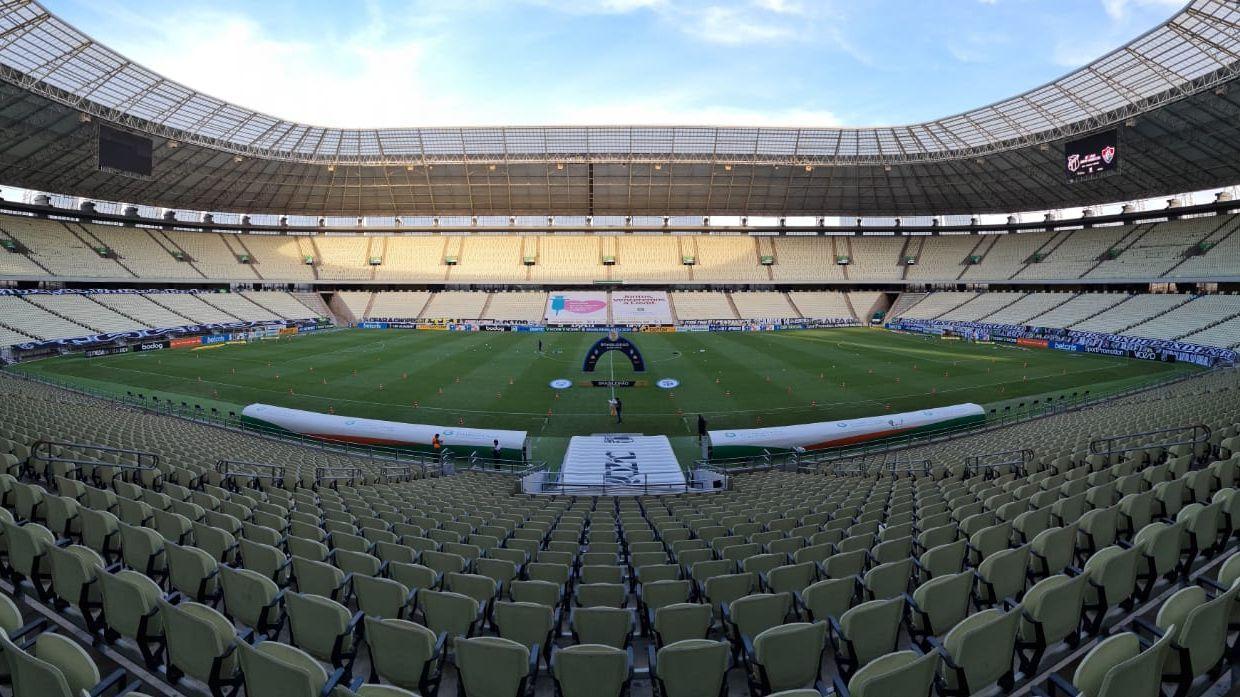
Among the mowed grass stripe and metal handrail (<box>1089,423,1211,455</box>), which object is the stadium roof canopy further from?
metal handrail (<box>1089,423,1211,455</box>)

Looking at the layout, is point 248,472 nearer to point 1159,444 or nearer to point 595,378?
point 1159,444

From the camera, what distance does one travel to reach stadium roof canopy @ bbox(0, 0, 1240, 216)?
39.2 m

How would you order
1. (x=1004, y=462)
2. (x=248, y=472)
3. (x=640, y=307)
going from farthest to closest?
1. (x=640, y=307)
2. (x=1004, y=462)
3. (x=248, y=472)

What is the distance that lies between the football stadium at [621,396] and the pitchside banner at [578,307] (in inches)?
30.9

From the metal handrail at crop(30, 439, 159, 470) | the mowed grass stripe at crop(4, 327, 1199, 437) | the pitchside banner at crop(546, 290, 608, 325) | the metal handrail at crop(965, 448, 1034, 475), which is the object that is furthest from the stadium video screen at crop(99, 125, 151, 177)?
the metal handrail at crop(965, 448, 1034, 475)

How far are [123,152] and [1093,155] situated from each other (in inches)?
2840

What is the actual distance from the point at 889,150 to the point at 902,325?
70.9 ft

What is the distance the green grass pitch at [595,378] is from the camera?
2853cm

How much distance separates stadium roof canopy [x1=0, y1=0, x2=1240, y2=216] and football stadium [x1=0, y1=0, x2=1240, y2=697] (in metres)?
0.45

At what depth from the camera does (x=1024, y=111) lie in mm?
50125

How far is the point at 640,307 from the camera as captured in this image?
7988cm

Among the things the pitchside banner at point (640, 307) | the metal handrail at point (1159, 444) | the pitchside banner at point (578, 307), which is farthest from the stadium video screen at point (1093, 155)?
the pitchside banner at point (578, 307)

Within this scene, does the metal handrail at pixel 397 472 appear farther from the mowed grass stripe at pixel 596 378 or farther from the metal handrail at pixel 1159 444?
the metal handrail at pixel 1159 444

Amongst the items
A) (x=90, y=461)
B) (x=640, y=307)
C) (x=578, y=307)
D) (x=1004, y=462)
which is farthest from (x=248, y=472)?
(x=640, y=307)
